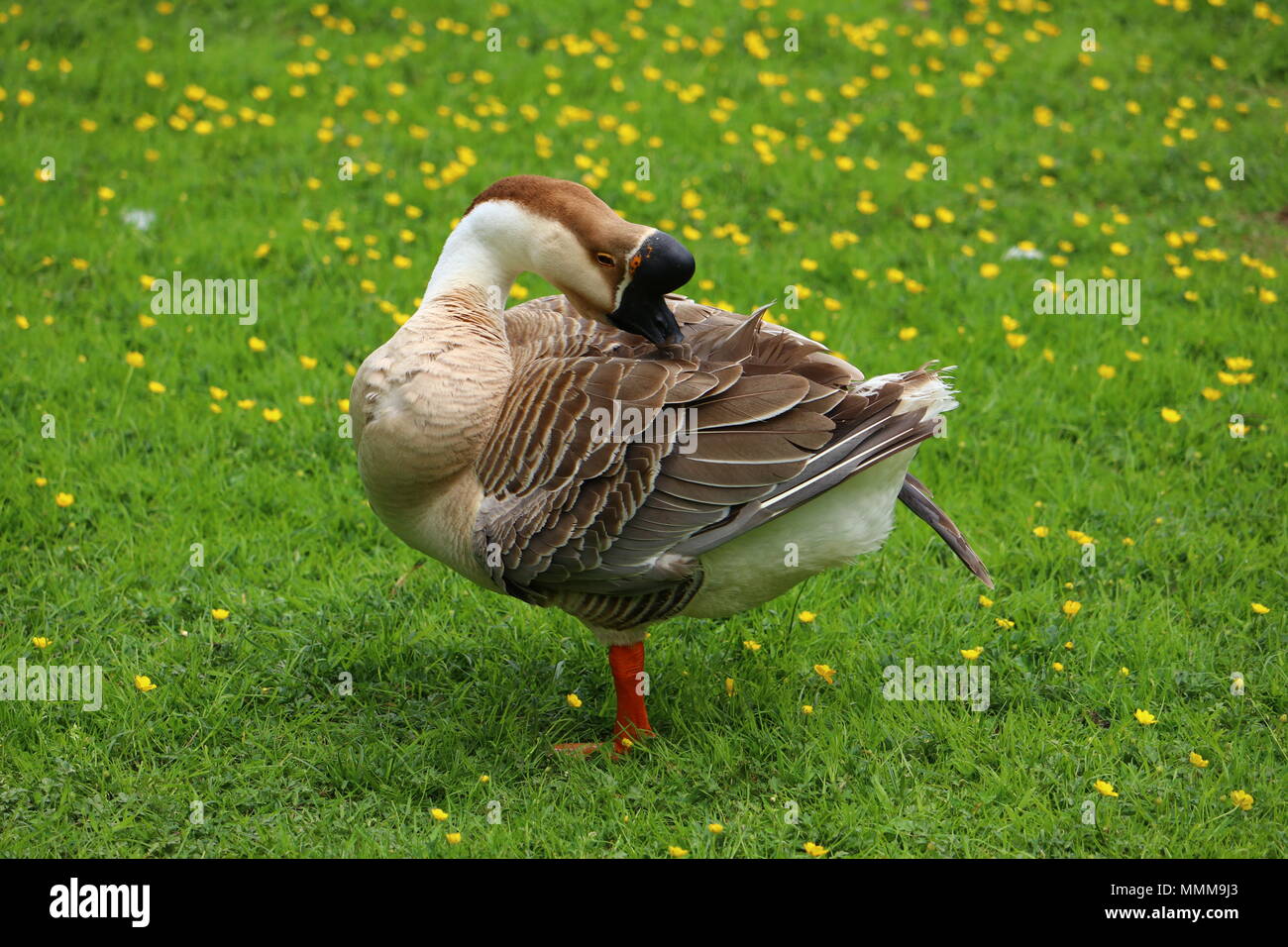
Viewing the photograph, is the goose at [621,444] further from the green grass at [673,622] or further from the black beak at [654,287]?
the green grass at [673,622]

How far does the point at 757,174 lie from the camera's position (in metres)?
8.27

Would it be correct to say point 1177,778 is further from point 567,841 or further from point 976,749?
point 567,841

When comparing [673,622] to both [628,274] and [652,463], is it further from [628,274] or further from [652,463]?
[628,274]

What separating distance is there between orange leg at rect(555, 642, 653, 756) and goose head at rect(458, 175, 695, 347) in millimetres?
1095

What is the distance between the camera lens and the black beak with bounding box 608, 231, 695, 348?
3734 millimetres

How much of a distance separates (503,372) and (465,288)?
0.35 meters

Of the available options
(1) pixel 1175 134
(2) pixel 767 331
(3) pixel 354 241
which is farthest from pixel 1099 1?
(2) pixel 767 331

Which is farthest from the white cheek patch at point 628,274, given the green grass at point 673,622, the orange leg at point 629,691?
the green grass at point 673,622

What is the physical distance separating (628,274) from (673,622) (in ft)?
5.88

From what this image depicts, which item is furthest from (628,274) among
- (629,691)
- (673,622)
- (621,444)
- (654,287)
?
(673,622)

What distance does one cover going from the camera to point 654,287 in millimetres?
3812

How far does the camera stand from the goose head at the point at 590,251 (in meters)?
3.77

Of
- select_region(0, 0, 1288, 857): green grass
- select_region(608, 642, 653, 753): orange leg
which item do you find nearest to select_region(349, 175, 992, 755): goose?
select_region(608, 642, 653, 753): orange leg

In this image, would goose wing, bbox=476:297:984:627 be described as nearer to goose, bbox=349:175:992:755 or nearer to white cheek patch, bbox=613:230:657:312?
goose, bbox=349:175:992:755
